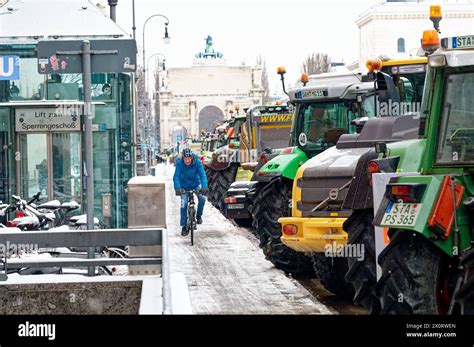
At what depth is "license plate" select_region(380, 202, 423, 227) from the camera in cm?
835

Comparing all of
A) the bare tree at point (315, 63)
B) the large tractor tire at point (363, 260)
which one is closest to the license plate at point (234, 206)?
the large tractor tire at point (363, 260)

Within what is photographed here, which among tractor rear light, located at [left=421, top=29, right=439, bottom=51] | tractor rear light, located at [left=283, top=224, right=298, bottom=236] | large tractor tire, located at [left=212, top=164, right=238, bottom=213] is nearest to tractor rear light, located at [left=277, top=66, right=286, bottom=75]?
tractor rear light, located at [left=283, top=224, right=298, bottom=236]

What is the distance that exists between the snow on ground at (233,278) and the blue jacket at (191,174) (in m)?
0.96

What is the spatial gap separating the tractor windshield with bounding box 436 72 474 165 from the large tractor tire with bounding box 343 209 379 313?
2005 mm

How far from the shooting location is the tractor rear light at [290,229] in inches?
549

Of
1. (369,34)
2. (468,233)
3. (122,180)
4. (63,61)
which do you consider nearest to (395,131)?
(63,61)

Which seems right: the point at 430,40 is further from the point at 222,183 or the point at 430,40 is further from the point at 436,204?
the point at 222,183

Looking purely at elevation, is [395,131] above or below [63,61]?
below

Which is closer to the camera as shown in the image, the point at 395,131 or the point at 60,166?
the point at 395,131

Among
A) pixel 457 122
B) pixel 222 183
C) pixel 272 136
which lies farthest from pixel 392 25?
pixel 457 122

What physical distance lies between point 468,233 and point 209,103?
432 ft

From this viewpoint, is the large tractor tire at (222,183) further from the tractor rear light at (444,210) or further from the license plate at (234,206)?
the tractor rear light at (444,210)

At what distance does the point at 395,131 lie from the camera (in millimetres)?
12453
